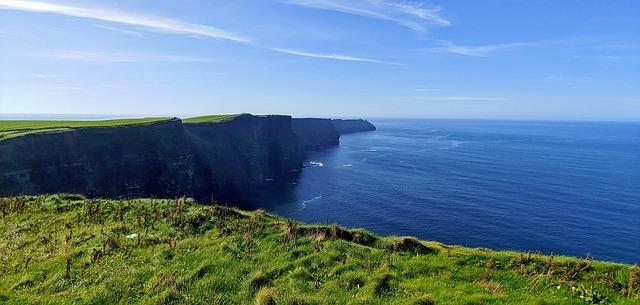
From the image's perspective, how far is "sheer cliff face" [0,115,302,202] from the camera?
60.5m

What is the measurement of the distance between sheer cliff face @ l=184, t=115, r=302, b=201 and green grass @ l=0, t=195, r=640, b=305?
75787 millimetres

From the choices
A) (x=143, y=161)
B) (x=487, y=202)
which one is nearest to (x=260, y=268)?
(x=143, y=161)

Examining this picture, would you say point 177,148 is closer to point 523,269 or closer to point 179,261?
point 179,261

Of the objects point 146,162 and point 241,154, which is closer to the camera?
point 146,162

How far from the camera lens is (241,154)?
4658 inches

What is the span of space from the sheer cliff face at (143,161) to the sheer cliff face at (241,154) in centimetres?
30

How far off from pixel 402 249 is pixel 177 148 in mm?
80713

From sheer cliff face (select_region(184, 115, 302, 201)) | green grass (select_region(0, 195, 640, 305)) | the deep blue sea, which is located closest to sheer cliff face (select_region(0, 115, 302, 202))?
sheer cliff face (select_region(184, 115, 302, 201))

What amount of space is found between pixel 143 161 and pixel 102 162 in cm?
891

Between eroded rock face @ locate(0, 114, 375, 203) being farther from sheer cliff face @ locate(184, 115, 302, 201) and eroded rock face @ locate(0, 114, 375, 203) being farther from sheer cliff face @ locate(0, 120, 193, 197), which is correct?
sheer cliff face @ locate(184, 115, 302, 201)

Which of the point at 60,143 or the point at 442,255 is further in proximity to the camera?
the point at 60,143

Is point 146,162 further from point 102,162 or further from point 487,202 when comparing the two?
point 487,202

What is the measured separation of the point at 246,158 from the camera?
4680 inches

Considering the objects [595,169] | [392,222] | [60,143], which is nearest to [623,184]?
[595,169]
